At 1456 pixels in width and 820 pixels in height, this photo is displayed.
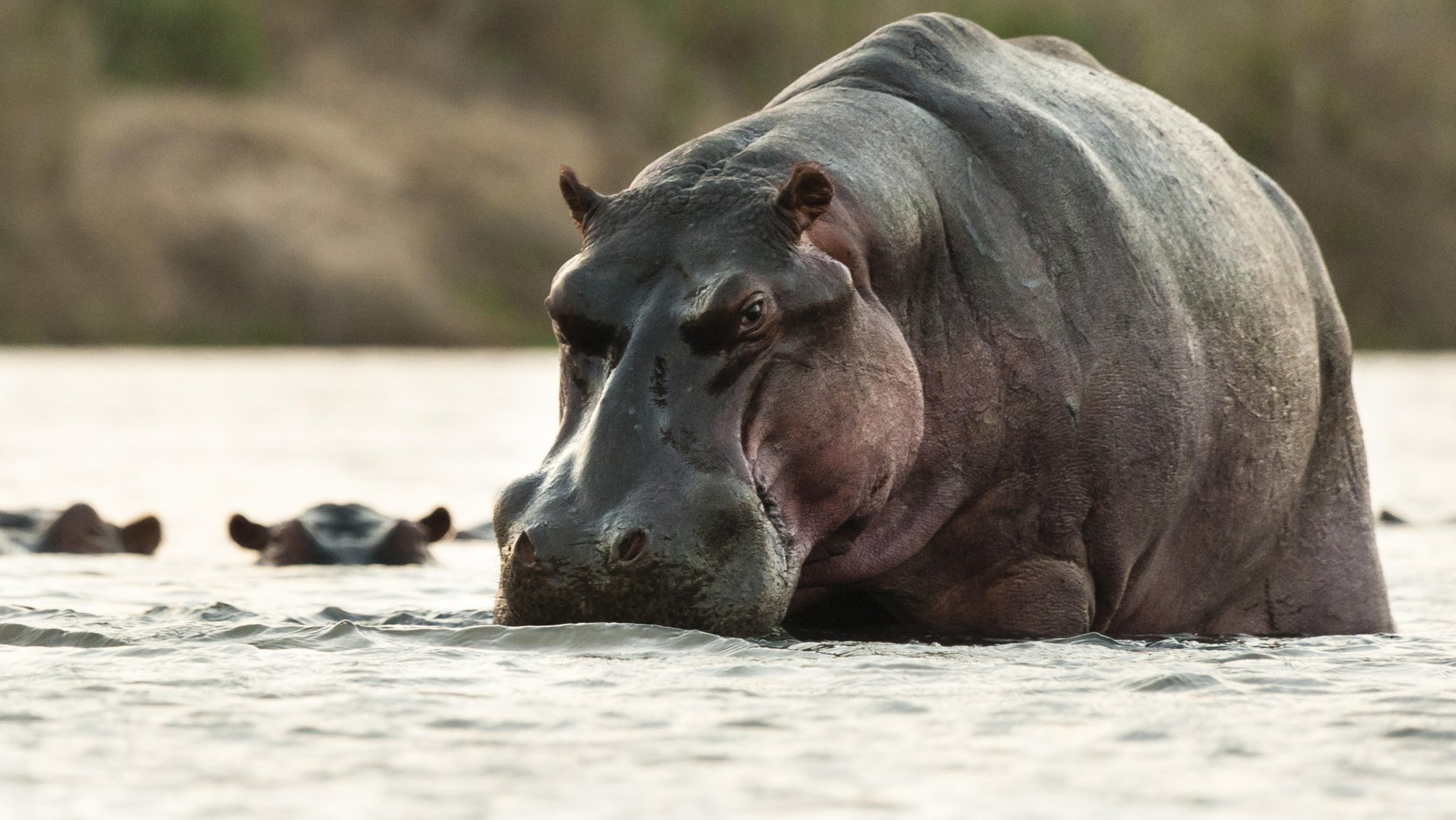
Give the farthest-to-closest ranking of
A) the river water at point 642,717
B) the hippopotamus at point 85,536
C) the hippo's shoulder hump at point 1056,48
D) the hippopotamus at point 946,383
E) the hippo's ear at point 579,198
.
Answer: the hippopotamus at point 85,536
the hippo's shoulder hump at point 1056,48
the hippo's ear at point 579,198
the hippopotamus at point 946,383
the river water at point 642,717

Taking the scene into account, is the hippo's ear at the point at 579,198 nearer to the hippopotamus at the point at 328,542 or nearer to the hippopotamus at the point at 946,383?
the hippopotamus at the point at 946,383

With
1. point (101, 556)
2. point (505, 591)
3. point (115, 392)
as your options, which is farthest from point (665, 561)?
point (115, 392)

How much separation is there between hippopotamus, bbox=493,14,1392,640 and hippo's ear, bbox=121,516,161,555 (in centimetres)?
302

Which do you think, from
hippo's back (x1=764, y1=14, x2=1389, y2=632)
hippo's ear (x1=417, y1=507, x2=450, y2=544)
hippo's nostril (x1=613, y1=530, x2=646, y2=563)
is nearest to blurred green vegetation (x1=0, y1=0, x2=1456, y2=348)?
hippo's ear (x1=417, y1=507, x2=450, y2=544)

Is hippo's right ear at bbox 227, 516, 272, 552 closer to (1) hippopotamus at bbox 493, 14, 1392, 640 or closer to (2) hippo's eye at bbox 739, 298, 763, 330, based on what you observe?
(1) hippopotamus at bbox 493, 14, 1392, 640

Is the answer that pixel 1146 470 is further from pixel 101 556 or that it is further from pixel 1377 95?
pixel 1377 95

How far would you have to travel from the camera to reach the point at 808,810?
334 centimetres

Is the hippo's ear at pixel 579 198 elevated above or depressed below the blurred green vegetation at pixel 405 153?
below

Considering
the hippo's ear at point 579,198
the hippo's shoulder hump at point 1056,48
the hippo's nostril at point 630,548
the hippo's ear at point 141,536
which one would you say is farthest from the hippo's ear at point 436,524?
the hippo's nostril at point 630,548

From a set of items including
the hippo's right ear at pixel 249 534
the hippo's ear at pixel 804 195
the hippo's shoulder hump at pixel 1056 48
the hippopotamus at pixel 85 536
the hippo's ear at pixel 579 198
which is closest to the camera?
the hippo's ear at pixel 804 195

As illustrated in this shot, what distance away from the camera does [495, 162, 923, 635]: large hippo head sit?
456 centimetres

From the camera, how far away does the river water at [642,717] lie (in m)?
3.44

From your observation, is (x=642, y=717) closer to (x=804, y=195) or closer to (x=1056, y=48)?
(x=804, y=195)

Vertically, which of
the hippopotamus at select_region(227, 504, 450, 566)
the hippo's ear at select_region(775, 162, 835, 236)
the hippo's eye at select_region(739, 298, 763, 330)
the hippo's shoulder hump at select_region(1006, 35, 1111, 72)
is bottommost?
the hippopotamus at select_region(227, 504, 450, 566)
